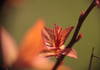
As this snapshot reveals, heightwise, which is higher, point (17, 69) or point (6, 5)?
point (6, 5)

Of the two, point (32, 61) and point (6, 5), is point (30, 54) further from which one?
point (6, 5)

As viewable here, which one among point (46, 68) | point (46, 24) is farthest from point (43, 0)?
point (46, 68)

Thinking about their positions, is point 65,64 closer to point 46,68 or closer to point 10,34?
point 46,68

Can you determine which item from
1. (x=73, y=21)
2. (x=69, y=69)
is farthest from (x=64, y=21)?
(x=69, y=69)

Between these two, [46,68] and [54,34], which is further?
[46,68]

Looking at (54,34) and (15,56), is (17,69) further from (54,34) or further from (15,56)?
(54,34)

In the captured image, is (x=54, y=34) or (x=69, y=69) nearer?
(x=54, y=34)
